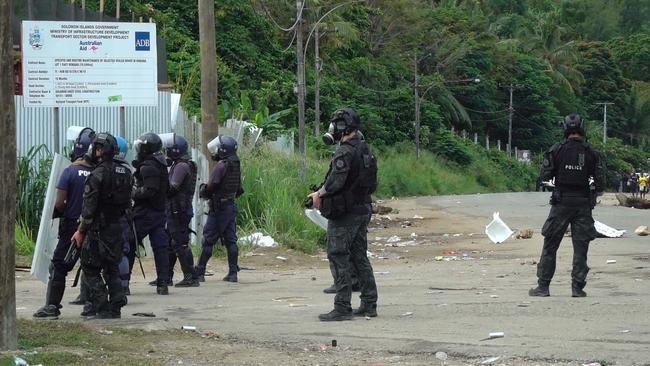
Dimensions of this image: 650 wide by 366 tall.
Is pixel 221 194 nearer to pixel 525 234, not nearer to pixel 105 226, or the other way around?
pixel 105 226

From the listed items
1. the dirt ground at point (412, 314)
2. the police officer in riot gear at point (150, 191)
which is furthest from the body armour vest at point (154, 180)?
the dirt ground at point (412, 314)

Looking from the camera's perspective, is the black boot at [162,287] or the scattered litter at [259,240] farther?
the scattered litter at [259,240]

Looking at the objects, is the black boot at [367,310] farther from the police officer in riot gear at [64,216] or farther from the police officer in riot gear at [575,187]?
the police officer in riot gear at [64,216]

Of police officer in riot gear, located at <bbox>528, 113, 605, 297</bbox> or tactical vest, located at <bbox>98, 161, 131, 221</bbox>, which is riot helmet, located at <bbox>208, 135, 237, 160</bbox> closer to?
tactical vest, located at <bbox>98, 161, 131, 221</bbox>

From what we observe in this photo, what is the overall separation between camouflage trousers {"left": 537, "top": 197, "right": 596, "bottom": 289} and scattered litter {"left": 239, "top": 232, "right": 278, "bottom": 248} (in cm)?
792

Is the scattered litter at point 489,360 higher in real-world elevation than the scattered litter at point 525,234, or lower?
higher

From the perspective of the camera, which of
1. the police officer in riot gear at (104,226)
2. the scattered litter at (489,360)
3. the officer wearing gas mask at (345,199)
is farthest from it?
the officer wearing gas mask at (345,199)

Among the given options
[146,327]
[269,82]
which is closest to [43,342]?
[146,327]

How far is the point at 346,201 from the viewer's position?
996 centimetres

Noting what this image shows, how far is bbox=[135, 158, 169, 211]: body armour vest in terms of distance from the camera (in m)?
11.9

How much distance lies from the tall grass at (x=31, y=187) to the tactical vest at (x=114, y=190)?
7674 mm

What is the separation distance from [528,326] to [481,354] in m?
1.46

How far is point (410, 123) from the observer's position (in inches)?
2608

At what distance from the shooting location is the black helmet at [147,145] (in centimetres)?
1185
